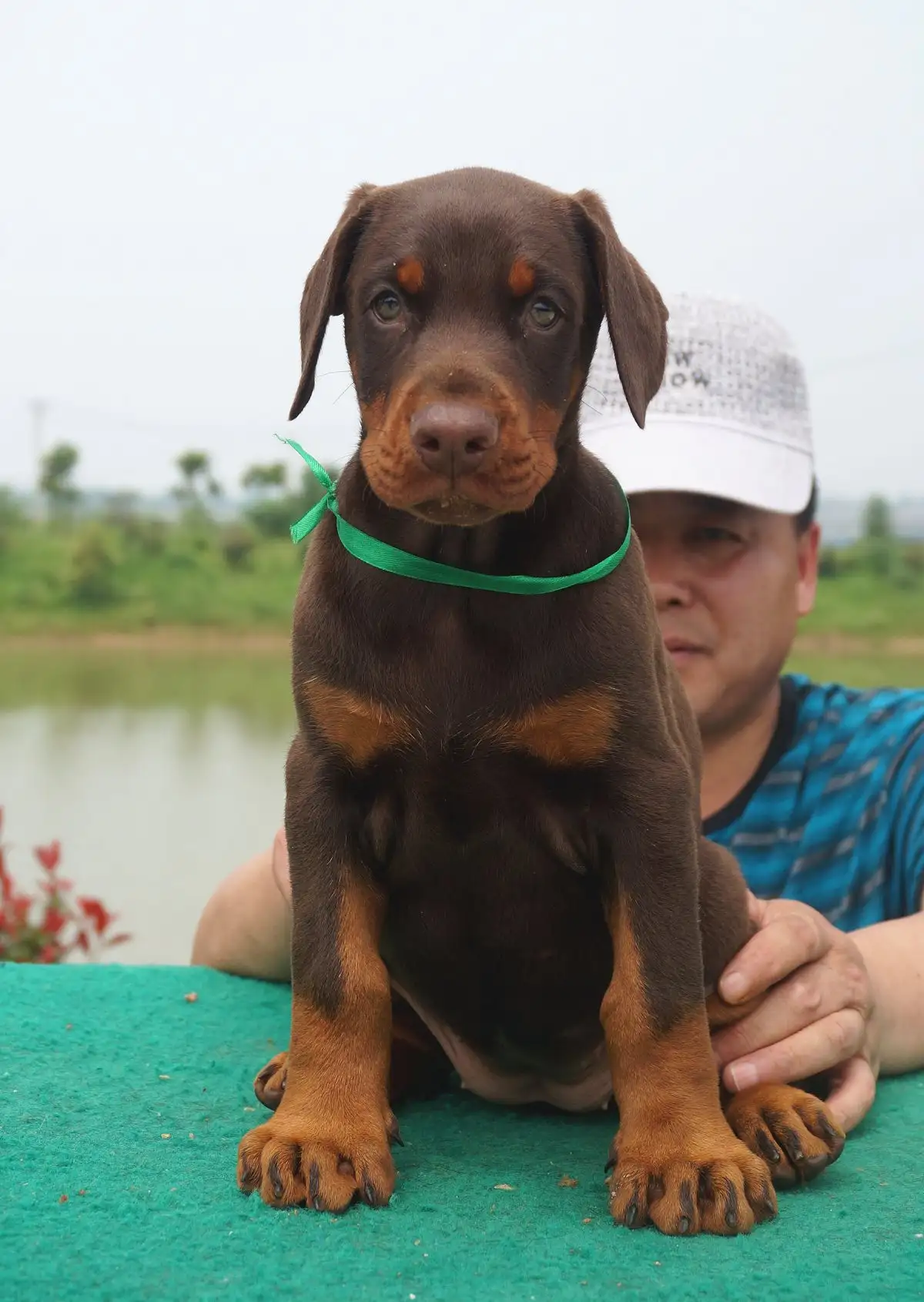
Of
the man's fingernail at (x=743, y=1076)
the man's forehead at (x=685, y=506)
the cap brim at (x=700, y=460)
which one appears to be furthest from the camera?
the man's forehead at (x=685, y=506)

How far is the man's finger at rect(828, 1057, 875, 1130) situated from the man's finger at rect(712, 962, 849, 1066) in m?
0.15

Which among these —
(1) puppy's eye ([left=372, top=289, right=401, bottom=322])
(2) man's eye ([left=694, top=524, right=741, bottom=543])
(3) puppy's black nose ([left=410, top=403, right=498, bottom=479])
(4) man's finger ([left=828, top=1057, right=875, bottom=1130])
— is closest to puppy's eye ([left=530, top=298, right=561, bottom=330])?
(1) puppy's eye ([left=372, top=289, right=401, bottom=322])

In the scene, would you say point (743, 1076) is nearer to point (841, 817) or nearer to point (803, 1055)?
point (803, 1055)

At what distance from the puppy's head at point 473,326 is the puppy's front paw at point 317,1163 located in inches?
37.2

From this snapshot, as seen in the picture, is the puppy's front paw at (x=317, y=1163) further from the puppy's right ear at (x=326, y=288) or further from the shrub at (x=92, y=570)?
the shrub at (x=92, y=570)

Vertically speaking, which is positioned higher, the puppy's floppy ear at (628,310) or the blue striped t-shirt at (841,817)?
the puppy's floppy ear at (628,310)

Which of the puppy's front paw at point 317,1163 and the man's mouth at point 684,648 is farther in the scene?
the man's mouth at point 684,648

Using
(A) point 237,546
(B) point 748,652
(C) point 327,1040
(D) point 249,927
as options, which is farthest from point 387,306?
(A) point 237,546

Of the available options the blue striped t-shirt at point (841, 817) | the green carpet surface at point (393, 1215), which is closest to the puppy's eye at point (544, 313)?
the green carpet surface at point (393, 1215)

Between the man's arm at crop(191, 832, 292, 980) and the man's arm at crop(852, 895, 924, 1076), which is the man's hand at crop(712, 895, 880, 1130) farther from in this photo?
the man's arm at crop(191, 832, 292, 980)

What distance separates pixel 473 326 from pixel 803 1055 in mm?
1432

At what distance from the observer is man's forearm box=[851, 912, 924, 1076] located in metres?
2.98

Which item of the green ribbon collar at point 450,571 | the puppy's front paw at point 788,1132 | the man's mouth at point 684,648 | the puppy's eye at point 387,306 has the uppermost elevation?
the puppy's eye at point 387,306

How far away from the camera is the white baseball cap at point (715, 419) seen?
3533 mm
